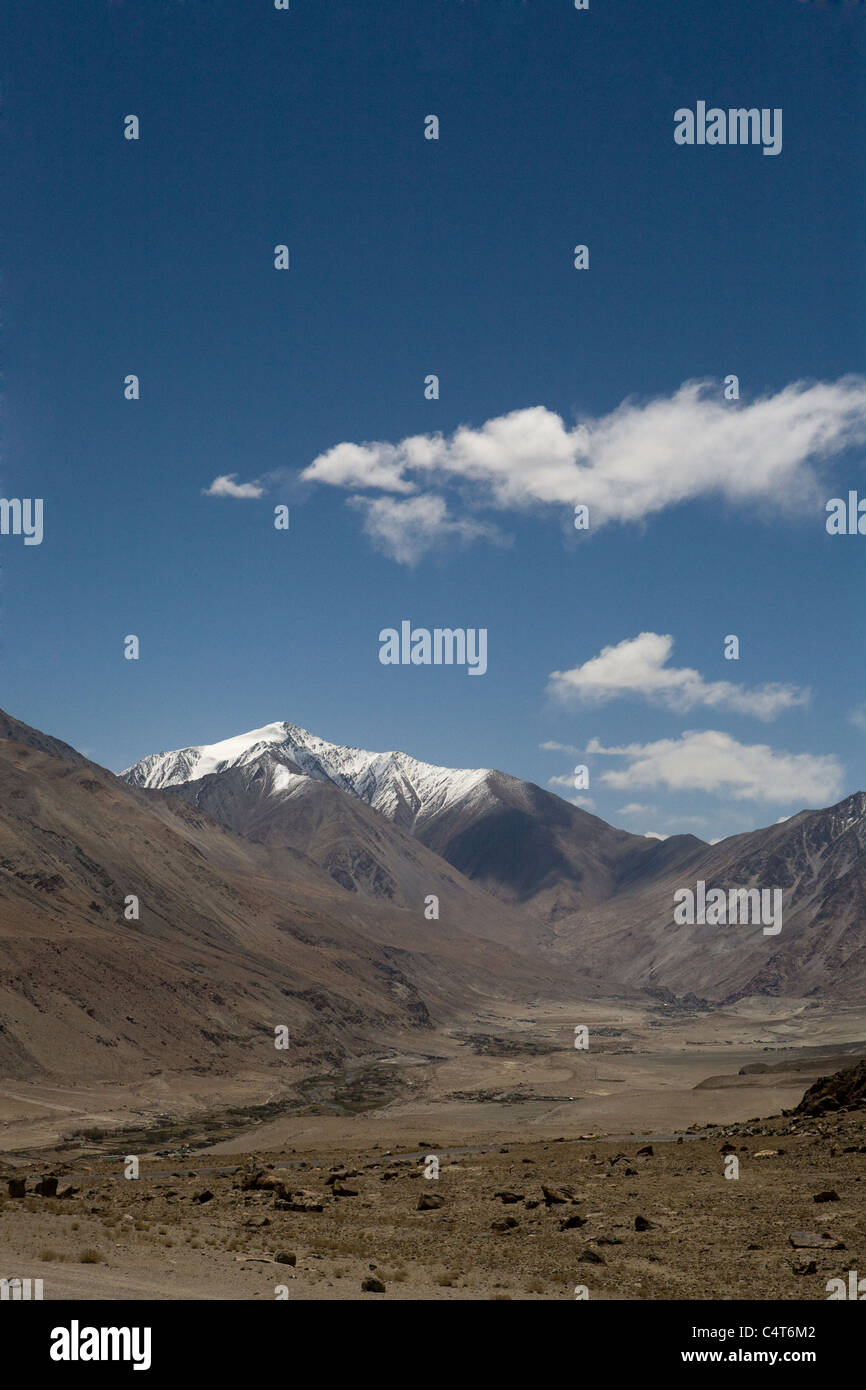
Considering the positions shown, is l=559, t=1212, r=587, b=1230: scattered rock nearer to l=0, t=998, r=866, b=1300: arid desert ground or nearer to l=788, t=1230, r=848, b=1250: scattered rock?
l=0, t=998, r=866, b=1300: arid desert ground

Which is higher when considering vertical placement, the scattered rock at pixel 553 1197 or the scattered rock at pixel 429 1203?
the scattered rock at pixel 553 1197

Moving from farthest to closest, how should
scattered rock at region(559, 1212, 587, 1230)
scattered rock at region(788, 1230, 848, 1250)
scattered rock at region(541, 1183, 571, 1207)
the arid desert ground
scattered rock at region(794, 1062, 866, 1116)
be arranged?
1. scattered rock at region(794, 1062, 866, 1116)
2. scattered rock at region(541, 1183, 571, 1207)
3. scattered rock at region(559, 1212, 587, 1230)
4. scattered rock at region(788, 1230, 848, 1250)
5. the arid desert ground

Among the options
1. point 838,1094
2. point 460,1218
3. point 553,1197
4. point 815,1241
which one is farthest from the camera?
point 838,1094

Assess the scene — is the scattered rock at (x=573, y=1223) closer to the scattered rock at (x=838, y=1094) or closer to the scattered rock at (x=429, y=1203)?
the scattered rock at (x=429, y=1203)

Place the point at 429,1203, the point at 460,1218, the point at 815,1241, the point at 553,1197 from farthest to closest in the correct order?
1. the point at 429,1203
2. the point at 553,1197
3. the point at 460,1218
4. the point at 815,1241

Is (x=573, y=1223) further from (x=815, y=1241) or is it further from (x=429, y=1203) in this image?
(x=815, y=1241)

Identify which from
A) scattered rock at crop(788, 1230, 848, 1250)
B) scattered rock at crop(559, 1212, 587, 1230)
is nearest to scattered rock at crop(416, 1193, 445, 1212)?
scattered rock at crop(559, 1212, 587, 1230)

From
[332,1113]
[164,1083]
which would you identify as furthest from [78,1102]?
[332,1113]

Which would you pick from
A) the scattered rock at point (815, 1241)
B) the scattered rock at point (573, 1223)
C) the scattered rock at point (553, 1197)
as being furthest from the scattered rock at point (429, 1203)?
the scattered rock at point (815, 1241)

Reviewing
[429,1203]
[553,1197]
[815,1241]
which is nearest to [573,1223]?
[553,1197]
